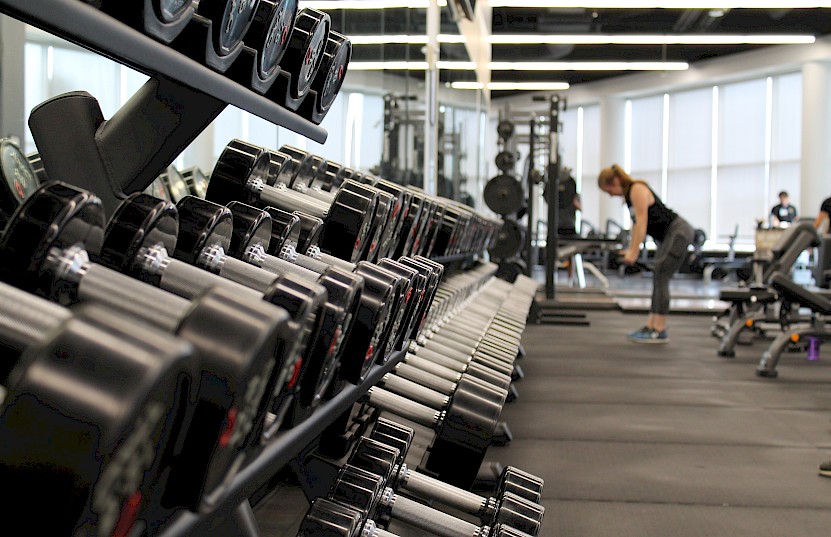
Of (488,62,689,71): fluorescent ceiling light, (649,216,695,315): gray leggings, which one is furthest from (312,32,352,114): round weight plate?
(488,62,689,71): fluorescent ceiling light

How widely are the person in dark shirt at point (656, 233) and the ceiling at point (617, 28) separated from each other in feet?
6.02

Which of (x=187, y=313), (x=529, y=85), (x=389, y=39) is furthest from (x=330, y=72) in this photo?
(x=529, y=85)

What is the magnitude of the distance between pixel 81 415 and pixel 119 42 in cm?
43

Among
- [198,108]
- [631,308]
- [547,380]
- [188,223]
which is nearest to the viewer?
[188,223]

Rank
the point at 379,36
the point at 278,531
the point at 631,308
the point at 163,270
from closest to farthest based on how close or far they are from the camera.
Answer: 1. the point at 163,270
2. the point at 278,531
3. the point at 379,36
4. the point at 631,308

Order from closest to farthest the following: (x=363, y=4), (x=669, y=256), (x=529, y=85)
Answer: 1. (x=363, y=4)
2. (x=669, y=256)
3. (x=529, y=85)

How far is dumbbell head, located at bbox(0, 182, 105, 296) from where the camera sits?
2.20 ft

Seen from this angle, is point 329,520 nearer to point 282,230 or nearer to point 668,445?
point 282,230

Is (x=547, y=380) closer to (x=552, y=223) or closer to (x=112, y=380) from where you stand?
(x=552, y=223)

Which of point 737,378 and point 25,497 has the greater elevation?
point 25,497

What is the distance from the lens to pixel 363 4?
13.4 ft

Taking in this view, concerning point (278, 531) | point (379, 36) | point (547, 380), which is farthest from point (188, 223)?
point (547, 380)

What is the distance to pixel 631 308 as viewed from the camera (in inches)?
372

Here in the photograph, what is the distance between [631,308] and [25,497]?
9.37 meters
